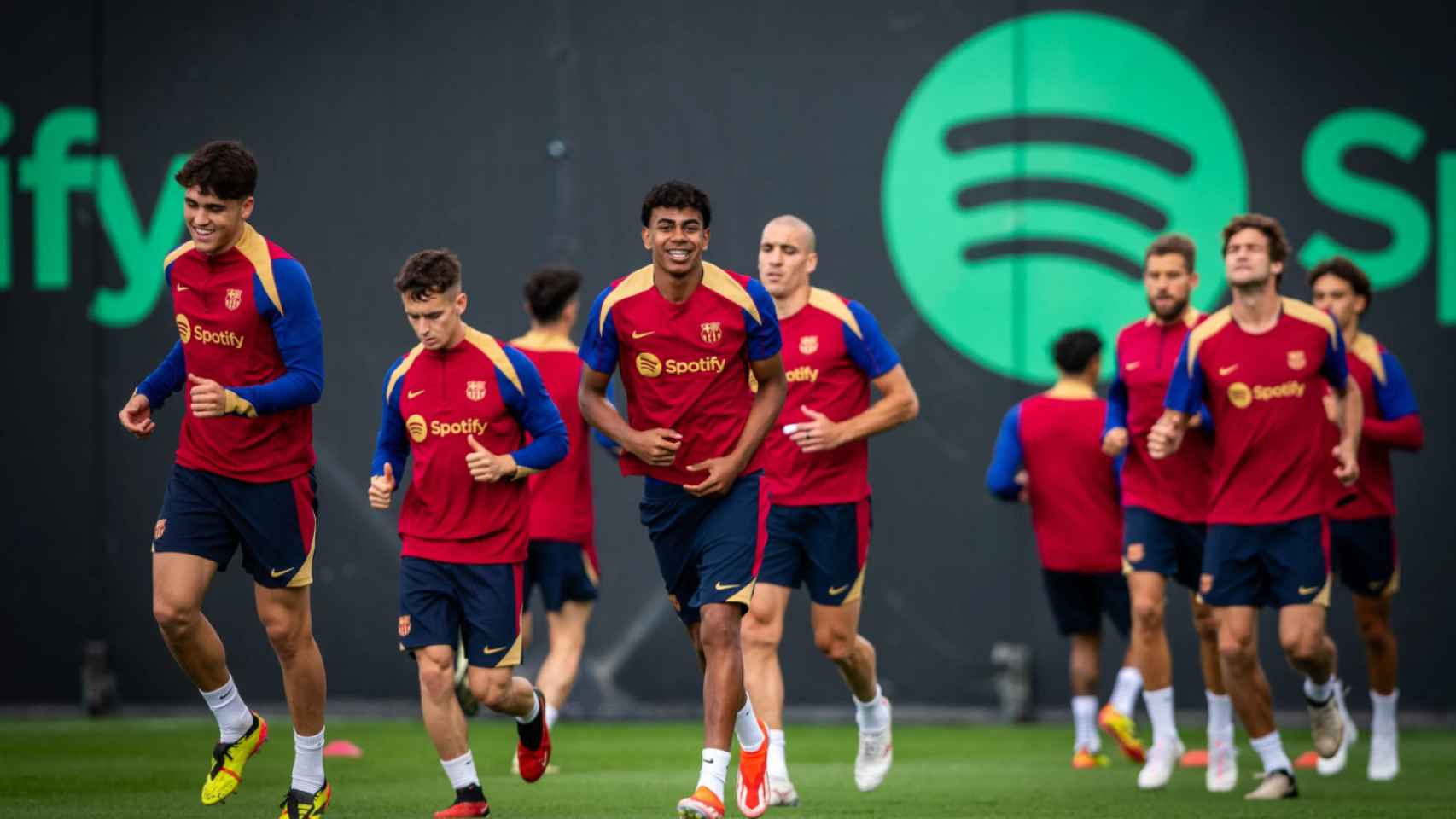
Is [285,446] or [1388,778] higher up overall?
[285,446]

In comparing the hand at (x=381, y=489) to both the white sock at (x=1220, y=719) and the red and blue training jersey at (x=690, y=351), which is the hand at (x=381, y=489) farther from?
the white sock at (x=1220, y=719)

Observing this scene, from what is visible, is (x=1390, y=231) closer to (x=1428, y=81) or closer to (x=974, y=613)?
(x=1428, y=81)

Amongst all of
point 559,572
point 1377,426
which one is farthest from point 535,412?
point 1377,426

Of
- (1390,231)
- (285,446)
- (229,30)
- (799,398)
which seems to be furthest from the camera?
(229,30)

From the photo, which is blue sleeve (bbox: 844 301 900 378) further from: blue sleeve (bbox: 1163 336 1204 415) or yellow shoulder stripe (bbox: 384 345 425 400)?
yellow shoulder stripe (bbox: 384 345 425 400)

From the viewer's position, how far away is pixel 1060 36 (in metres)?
12.8

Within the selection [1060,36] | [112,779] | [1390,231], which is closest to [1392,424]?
[1390,231]

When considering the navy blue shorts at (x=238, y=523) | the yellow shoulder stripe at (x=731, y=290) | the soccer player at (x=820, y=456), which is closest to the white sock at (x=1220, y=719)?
the soccer player at (x=820, y=456)

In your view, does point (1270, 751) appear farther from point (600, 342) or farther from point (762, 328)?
point (600, 342)

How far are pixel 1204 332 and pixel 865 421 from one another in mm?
1558

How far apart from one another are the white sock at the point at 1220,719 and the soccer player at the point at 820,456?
1788 millimetres

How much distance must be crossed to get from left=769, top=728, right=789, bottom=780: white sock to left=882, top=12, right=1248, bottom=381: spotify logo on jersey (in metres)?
4.92

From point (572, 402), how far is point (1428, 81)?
244 inches

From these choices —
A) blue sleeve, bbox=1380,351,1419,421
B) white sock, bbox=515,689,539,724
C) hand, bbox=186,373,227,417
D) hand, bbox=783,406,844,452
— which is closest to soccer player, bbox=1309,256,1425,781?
blue sleeve, bbox=1380,351,1419,421
